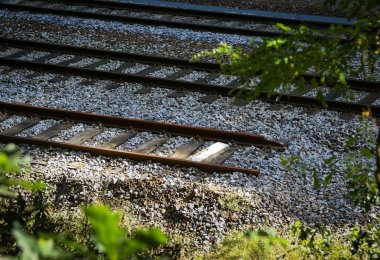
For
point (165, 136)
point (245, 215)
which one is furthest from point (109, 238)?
point (165, 136)

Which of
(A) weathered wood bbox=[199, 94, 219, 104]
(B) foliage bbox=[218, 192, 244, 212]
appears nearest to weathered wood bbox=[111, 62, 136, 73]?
(A) weathered wood bbox=[199, 94, 219, 104]

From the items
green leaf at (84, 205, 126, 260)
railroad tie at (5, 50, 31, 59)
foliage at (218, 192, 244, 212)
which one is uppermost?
green leaf at (84, 205, 126, 260)

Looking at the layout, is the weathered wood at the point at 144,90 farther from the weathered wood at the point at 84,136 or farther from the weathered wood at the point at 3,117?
the weathered wood at the point at 3,117

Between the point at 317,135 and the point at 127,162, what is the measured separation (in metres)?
2.74

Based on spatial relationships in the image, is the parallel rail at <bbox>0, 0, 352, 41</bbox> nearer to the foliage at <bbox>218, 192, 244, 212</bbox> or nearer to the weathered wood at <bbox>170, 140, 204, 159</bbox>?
the weathered wood at <bbox>170, 140, 204, 159</bbox>

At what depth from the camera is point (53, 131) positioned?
348 inches

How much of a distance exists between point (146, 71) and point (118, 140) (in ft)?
9.37

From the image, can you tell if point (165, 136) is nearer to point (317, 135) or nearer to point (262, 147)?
point (262, 147)

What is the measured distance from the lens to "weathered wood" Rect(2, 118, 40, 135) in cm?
879

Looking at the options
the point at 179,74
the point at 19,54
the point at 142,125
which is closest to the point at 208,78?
the point at 179,74

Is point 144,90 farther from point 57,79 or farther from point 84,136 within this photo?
point 84,136

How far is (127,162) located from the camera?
7926 millimetres

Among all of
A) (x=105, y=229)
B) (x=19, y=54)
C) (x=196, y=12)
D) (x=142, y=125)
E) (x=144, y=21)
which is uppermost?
(x=105, y=229)

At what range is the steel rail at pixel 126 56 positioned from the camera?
10.3m
